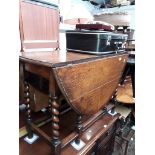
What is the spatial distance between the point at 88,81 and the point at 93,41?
318 mm

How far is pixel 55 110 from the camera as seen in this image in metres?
0.85

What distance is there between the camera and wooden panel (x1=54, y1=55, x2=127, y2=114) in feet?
2.58

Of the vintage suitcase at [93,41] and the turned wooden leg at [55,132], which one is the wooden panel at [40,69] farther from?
the vintage suitcase at [93,41]

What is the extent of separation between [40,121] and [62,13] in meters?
1.61

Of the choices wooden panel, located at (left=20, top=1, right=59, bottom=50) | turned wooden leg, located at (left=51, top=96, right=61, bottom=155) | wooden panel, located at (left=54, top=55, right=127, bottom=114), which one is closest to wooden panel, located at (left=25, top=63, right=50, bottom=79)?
wooden panel, located at (left=54, top=55, right=127, bottom=114)

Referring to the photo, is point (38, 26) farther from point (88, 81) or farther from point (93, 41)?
point (88, 81)

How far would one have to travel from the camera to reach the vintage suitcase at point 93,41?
1.07 meters

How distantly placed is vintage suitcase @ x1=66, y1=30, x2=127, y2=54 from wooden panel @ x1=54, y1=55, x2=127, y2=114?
83 mm

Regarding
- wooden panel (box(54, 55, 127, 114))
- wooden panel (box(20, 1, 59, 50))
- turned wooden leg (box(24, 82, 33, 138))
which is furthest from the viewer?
wooden panel (box(20, 1, 59, 50))

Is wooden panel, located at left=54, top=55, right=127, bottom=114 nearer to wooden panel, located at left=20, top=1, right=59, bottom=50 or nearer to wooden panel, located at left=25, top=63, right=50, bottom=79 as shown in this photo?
wooden panel, located at left=25, top=63, right=50, bottom=79

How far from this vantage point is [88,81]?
0.95 meters

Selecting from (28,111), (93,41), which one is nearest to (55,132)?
(28,111)

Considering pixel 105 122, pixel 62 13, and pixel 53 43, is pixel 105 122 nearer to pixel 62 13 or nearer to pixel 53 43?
pixel 53 43
